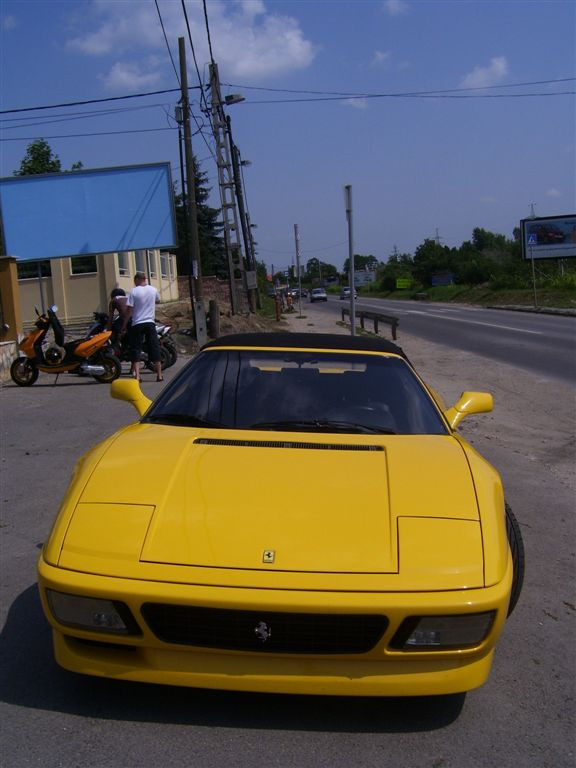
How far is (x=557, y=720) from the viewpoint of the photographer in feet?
9.65

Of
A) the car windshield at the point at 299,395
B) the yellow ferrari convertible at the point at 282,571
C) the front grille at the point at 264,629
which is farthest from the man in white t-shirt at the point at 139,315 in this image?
the front grille at the point at 264,629

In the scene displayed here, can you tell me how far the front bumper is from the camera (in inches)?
102

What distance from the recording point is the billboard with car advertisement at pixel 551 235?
5109 centimetres

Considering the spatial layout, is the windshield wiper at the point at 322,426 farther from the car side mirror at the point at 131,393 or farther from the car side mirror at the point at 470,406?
the car side mirror at the point at 131,393

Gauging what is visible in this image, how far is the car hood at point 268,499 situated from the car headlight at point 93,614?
0.15 metres

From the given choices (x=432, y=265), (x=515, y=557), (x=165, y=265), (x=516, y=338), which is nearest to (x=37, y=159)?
(x=165, y=265)

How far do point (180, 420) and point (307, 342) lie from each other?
3.44 feet

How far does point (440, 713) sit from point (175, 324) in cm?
1990

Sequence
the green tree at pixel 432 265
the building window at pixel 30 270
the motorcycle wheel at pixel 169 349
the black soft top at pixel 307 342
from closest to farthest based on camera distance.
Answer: the black soft top at pixel 307 342
the motorcycle wheel at pixel 169 349
the building window at pixel 30 270
the green tree at pixel 432 265

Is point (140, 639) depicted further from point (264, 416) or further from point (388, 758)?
point (264, 416)

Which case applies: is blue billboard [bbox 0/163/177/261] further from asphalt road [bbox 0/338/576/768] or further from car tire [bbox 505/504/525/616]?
car tire [bbox 505/504/525/616]

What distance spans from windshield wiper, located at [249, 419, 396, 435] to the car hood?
0.16 meters

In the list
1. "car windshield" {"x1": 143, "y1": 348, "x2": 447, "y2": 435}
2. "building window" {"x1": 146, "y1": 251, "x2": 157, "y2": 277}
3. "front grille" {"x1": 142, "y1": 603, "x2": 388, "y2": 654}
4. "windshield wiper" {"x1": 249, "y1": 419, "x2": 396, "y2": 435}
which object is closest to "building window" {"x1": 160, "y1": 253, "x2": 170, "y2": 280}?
"building window" {"x1": 146, "y1": 251, "x2": 157, "y2": 277}

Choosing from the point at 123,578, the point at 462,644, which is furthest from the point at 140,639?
the point at 462,644
